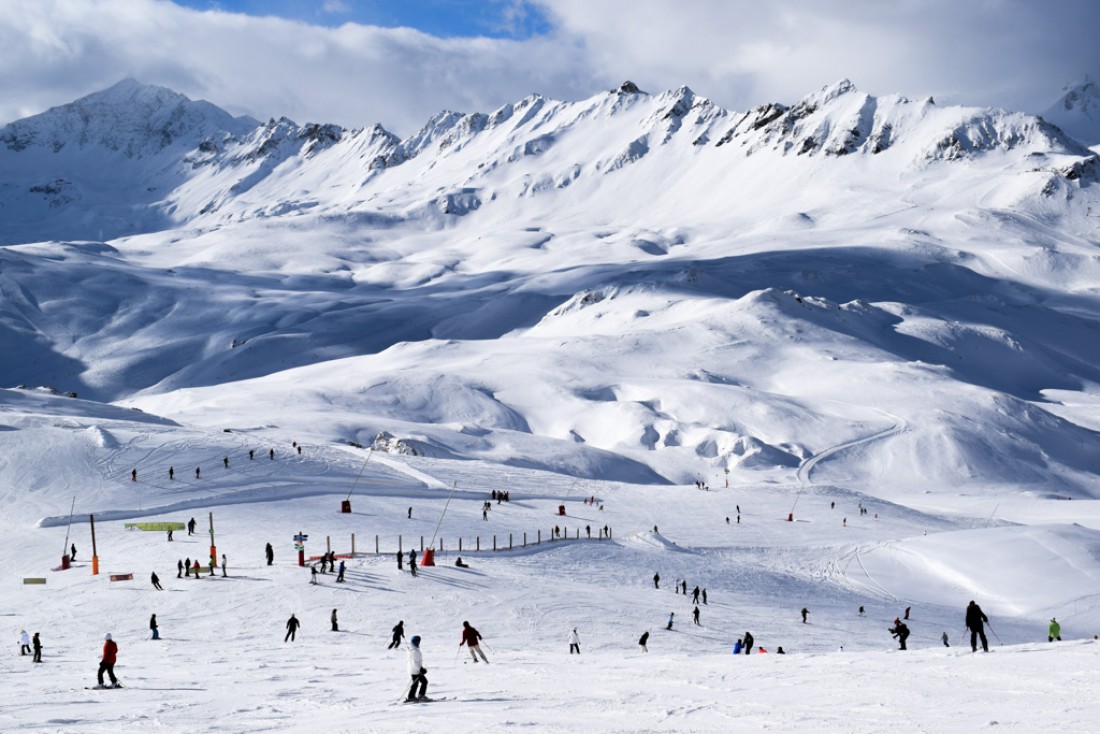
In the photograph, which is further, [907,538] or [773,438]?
[773,438]

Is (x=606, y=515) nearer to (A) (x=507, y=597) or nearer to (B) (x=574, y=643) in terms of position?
(A) (x=507, y=597)

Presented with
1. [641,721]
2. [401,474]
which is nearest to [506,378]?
[401,474]

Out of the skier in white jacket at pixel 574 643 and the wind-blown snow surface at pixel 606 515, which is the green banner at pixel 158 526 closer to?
the wind-blown snow surface at pixel 606 515

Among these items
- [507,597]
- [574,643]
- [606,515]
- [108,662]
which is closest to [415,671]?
[108,662]

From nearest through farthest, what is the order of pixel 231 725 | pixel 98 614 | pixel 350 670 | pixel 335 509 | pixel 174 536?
pixel 231 725 < pixel 350 670 < pixel 98 614 < pixel 174 536 < pixel 335 509

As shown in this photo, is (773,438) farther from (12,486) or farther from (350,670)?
(350,670)

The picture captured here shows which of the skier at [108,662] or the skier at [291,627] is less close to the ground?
the skier at [108,662]

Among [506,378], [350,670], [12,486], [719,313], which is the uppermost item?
[719,313]

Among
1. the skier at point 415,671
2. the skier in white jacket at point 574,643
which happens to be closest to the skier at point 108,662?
the skier at point 415,671

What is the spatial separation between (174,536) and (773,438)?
6993 cm

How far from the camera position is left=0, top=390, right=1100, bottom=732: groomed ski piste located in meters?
21.2

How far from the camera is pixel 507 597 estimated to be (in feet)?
144

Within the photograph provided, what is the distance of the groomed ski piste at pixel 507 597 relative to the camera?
21.2 meters

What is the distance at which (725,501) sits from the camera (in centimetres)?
7719
